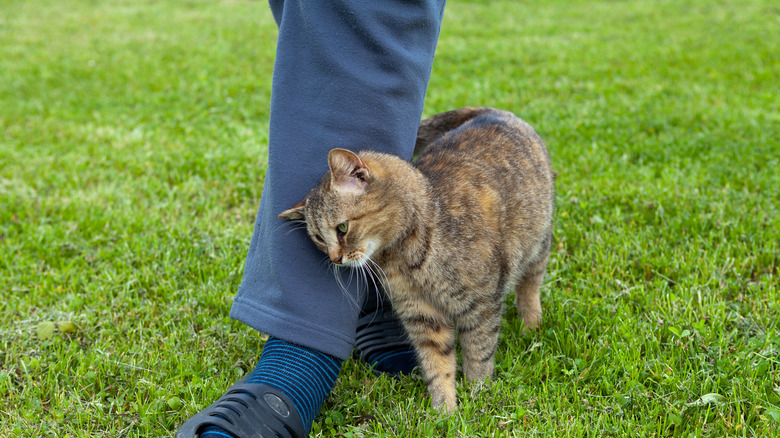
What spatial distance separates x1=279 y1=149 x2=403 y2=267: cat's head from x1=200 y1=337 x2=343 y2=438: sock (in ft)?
1.23

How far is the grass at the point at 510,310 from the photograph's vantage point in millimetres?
2225

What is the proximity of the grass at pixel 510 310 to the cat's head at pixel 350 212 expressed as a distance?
0.59 m

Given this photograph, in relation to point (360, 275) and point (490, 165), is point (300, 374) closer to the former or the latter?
point (360, 275)

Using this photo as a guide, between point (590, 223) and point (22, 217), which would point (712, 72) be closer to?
point (590, 223)

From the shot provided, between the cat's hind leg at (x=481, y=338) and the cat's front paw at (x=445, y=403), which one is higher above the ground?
the cat's hind leg at (x=481, y=338)

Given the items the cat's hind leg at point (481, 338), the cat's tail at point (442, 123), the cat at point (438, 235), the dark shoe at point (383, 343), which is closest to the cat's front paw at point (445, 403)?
the cat at point (438, 235)

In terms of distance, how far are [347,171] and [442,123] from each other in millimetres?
1184

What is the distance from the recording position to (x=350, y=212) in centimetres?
223

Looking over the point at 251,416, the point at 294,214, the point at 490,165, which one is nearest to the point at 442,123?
the point at 490,165

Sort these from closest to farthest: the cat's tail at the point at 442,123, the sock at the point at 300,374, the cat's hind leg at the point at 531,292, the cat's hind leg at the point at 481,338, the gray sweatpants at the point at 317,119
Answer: the sock at the point at 300,374 < the gray sweatpants at the point at 317,119 < the cat's hind leg at the point at 481,338 < the cat's hind leg at the point at 531,292 < the cat's tail at the point at 442,123

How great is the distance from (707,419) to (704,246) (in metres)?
1.40

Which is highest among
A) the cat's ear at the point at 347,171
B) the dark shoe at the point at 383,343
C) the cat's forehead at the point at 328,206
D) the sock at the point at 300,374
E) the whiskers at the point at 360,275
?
the cat's ear at the point at 347,171

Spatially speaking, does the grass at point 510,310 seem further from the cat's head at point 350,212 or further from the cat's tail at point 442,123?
the cat's tail at point 442,123

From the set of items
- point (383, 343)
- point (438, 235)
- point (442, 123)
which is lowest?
point (383, 343)
